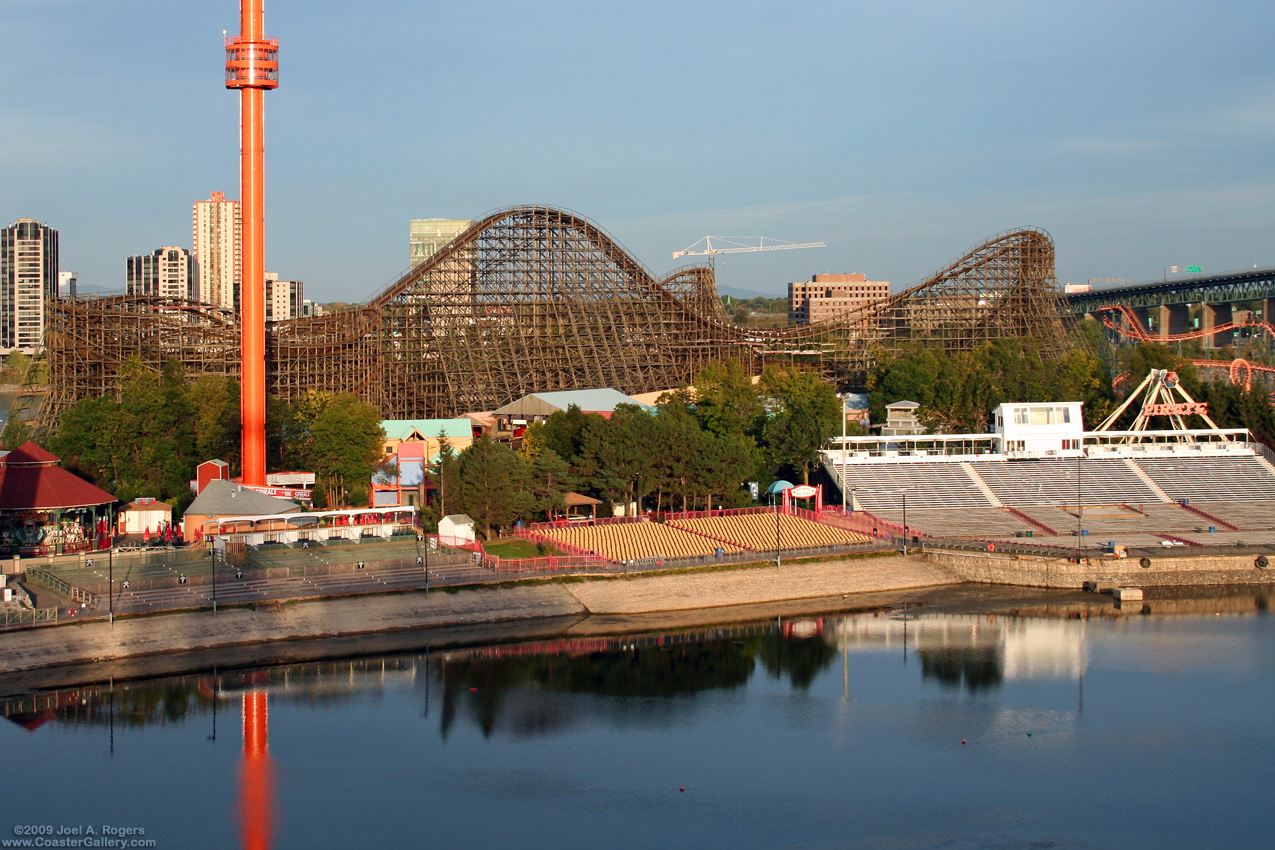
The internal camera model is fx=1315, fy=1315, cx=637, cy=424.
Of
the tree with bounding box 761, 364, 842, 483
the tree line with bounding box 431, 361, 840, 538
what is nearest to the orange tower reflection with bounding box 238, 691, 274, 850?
the tree line with bounding box 431, 361, 840, 538

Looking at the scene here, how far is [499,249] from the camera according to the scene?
253ft

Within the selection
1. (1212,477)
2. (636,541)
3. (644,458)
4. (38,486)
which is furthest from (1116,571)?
(38,486)

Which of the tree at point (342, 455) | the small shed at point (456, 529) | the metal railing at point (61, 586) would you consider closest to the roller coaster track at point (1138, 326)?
the tree at point (342, 455)

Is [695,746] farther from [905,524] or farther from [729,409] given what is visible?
[729,409]

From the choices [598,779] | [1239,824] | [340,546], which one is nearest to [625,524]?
[340,546]

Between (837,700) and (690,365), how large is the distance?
49322 mm

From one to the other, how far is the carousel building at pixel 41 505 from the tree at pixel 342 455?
1050cm

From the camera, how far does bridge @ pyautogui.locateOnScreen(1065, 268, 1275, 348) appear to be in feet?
404

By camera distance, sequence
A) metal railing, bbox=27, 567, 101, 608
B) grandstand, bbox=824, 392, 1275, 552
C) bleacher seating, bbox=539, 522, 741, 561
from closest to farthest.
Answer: metal railing, bbox=27, 567, 101, 608
bleacher seating, bbox=539, 522, 741, 561
grandstand, bbox=824, 392, 1275, 552

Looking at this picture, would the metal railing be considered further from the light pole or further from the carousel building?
the light pole

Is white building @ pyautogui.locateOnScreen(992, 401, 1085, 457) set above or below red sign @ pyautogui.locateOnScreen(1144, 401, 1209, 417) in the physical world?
below

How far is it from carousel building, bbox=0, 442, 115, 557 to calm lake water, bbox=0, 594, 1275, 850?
45.4ft

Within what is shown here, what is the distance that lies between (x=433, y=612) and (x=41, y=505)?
15.1m

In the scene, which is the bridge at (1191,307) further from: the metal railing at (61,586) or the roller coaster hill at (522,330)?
the metal railing at (61,586)
